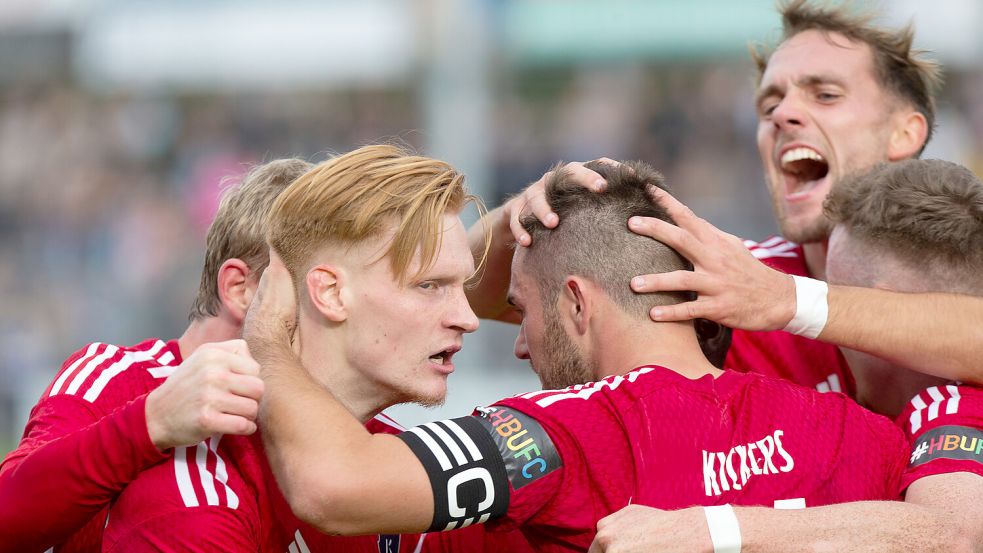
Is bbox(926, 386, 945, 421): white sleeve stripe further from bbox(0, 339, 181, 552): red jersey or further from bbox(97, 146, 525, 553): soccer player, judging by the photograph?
bbox(0, 339, 181, 552): red jersey

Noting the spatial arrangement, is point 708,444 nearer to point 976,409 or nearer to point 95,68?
point 976,409

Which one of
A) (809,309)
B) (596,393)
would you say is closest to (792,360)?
(809,309)

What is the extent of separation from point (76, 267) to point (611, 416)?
1203 centimetres

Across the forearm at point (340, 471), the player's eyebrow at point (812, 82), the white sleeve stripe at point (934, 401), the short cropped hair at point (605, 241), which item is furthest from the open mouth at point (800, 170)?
the forearm at point (340, 471)

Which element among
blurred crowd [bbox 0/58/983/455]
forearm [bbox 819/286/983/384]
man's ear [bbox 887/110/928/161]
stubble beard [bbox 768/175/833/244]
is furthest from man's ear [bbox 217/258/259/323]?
blurred crowd [bbox 0/58/983/455]

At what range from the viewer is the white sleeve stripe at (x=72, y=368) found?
11.8 feet

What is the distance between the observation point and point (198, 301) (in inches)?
161

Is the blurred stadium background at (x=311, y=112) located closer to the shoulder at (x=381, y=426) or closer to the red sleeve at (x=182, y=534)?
the shoulder at (x=381, y=426)

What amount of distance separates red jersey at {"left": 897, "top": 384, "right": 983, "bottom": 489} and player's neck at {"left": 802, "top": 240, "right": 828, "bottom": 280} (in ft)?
3.89

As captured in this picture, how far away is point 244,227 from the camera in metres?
3.95

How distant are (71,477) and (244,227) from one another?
113 cm

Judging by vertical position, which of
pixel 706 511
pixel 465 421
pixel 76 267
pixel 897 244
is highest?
pixel 897 244

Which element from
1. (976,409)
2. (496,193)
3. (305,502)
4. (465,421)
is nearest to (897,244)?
(976,409)

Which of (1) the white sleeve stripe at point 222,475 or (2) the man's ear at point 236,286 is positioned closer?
(1) the white sleeve stripe at point 222,475
